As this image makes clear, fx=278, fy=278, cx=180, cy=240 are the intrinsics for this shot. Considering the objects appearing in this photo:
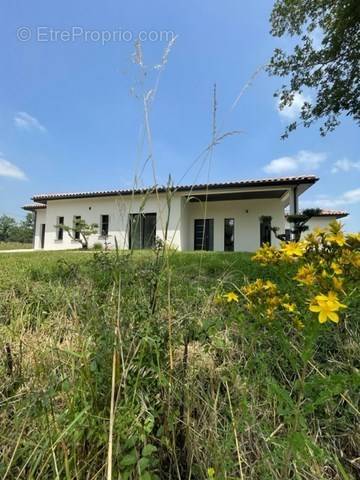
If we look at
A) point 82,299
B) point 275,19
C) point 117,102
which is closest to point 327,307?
point 82,299

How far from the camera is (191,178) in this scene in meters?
1.44

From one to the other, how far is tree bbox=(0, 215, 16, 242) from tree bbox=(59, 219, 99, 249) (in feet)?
118

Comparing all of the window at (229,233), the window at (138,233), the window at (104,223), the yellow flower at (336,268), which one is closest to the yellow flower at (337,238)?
the yellow flower at (336,268)

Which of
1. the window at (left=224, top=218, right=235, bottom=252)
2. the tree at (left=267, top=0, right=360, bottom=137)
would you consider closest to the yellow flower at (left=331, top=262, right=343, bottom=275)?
the tree at (left=267, top=0, right=360, bottom=137)

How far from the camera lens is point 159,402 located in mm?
1073

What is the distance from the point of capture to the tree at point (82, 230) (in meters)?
13.3

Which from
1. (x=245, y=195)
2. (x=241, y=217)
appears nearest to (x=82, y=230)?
(x=241, y=217)

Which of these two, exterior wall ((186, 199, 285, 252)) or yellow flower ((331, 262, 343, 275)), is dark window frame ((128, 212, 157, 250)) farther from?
exterior wall ((186, 199, 285, 252))

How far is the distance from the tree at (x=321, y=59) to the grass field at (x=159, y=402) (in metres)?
6.22

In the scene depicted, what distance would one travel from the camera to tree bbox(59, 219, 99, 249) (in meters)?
13.3

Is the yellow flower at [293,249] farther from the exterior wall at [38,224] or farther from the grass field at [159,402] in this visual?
the exterior wall at [38,224]

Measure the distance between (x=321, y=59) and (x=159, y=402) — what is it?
24.7 ft

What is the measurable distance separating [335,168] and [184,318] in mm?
10523

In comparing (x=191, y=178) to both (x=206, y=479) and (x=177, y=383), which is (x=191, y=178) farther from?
(x=206, y=479)
